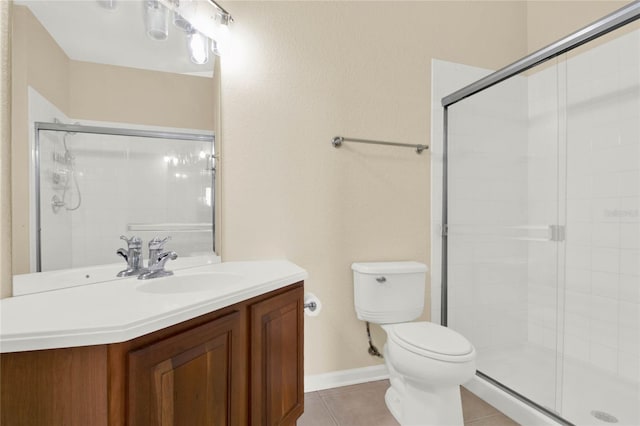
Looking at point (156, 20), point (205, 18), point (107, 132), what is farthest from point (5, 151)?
point (205, 18)

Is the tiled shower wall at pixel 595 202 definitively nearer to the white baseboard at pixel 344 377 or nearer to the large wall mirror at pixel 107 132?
the white baseboard at pixel 344 377

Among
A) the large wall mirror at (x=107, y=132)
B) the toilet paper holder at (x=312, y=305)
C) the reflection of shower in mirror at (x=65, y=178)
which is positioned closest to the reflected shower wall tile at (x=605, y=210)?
the toilet paper holder at (x=312, y=305)

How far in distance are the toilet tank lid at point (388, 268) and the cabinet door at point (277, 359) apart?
479 millimetres

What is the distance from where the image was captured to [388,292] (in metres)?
1.72

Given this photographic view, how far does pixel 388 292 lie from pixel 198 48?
158 cm

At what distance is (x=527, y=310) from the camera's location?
6.46 feet

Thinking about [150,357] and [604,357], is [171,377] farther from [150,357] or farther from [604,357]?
[604,357]

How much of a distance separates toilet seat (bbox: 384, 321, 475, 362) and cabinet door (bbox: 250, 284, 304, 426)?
0.48 m

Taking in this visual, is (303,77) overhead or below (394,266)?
overhead

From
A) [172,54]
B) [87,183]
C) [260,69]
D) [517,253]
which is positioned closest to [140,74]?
[172,54]

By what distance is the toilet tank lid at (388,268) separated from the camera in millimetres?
1707

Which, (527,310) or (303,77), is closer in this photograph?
(303,77)

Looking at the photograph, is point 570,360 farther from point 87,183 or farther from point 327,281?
point 87,183

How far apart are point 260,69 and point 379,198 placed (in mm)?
1012
